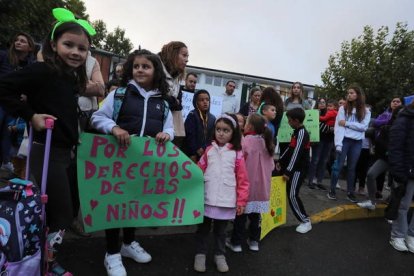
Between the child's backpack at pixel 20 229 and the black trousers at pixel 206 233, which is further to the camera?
the black trousers at pixel 206 233

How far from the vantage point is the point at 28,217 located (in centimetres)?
195

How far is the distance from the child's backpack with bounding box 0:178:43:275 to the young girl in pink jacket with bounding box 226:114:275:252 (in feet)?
6.80

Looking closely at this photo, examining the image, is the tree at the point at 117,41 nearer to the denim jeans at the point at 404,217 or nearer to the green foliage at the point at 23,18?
the green foliage at the point at 23,18

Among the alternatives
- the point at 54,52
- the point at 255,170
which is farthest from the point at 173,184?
the point at 54,52

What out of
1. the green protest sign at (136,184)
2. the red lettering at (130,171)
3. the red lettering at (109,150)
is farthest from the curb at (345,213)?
the red lettering at (109,150)

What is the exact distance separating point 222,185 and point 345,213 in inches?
125

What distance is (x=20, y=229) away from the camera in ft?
6.28

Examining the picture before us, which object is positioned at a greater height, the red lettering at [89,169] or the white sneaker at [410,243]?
the red lettering at [89,169]

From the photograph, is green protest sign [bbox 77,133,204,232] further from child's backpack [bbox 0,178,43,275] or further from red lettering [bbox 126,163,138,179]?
child's backpack [bbox 0,178,43,275]

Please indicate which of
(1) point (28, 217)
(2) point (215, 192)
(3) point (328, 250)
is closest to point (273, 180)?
(3) point (328, 250)

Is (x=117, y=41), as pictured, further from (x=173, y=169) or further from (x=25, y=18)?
(x=173, y=169)

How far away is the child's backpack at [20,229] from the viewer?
1.89 metres

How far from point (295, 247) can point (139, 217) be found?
6.90ft

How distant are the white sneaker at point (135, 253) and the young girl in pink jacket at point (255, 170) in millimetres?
1006
